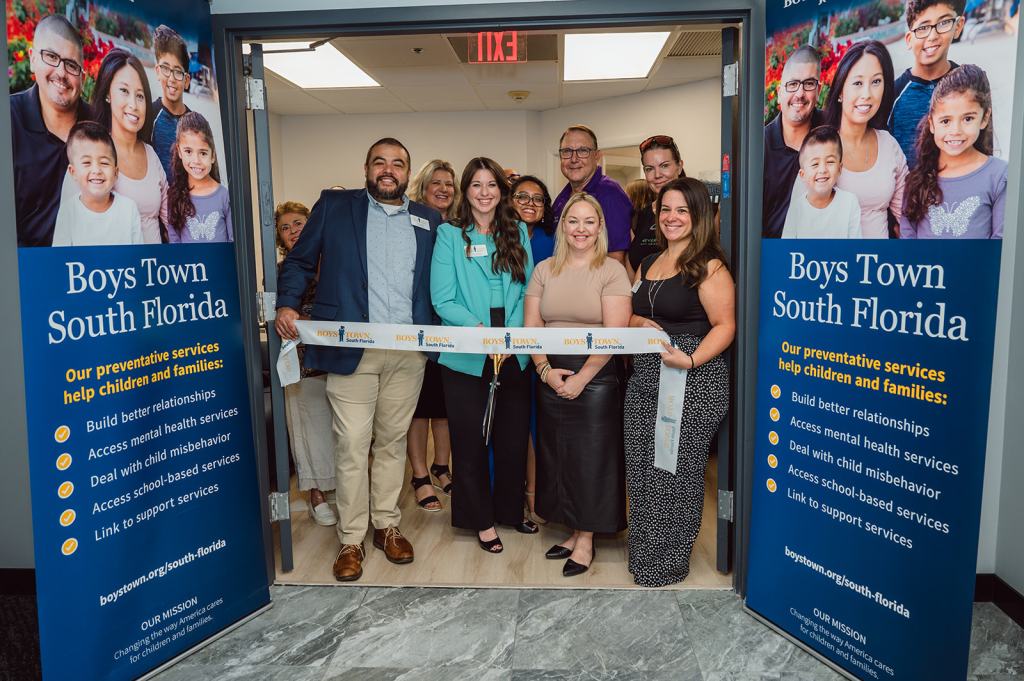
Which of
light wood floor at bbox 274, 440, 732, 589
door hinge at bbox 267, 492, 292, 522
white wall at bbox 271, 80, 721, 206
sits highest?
white wall at bbox 271, 80, 721, 206

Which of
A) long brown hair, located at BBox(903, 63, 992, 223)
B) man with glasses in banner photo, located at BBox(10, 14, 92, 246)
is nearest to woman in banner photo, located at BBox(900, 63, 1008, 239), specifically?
long brown hair, located at BBox(903, 63, 992, 223)

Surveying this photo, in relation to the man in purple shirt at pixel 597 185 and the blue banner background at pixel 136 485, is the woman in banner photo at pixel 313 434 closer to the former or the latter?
the blue banner background at pixel 136 485

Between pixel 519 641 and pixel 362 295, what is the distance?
150cm

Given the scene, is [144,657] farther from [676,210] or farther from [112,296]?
[676,210]

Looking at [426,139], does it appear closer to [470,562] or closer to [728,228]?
[728,228]

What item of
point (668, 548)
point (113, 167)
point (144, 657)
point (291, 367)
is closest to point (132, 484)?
point (144, 657)

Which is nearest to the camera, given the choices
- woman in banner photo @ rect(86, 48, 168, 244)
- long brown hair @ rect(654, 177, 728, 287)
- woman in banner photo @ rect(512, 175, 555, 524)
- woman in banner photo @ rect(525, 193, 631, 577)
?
woman in banner photo @ rect(86, 48, 168, 244)

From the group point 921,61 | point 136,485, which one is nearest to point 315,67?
point 136,485

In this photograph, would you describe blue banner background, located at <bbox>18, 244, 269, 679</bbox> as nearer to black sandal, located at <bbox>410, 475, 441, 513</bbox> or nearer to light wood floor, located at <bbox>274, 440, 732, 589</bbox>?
light wood floor, located at <bbox>274, 440, 732, 589</bbox>

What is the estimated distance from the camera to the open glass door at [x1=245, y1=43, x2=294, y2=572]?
2748 millimetres

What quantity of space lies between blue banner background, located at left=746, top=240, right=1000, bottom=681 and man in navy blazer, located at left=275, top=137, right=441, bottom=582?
4.80ft

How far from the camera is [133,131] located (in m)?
2.21

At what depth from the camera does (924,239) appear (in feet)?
6.40

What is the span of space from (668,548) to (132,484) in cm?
200
